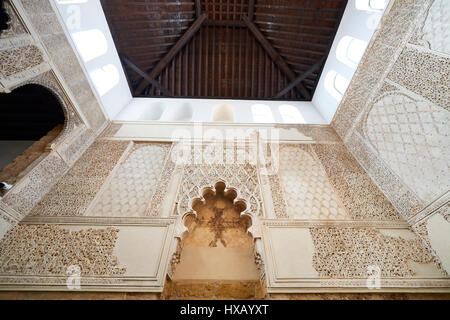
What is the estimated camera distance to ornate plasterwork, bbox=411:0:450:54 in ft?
6.19

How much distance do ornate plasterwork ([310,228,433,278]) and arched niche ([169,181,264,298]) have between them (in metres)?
0.69

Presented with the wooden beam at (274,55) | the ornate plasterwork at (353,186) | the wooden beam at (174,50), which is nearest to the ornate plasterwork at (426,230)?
the ornate plasterwork at (353,186)

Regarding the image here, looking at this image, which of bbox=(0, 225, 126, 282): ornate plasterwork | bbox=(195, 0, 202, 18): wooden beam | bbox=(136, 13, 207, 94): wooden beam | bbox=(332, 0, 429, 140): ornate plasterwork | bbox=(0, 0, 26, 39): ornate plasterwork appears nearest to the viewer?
bbox=(0, 225, 126, 282): ornate plasterwork

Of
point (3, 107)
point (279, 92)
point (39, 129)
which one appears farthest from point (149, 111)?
point (279, 92)

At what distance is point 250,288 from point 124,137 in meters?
3.07

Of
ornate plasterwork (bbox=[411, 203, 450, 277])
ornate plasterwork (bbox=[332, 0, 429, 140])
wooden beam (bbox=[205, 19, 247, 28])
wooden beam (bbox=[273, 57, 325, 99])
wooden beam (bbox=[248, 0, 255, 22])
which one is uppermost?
wooden beam (bbox=[205, 19, 247, 28])

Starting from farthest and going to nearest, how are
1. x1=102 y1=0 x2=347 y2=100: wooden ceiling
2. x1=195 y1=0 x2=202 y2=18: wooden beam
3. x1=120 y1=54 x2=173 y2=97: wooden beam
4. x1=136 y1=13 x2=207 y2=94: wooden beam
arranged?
x1=136 y1=13 x2=207 y2=94: wooden beam < x1=195 y1=0 x2=202 y2=18: wooden beam < x1=120 y1=54 x2=173 y2=97: wooden beam < x1=102 y1=0 x2=347 y2=100: wooden ceiling

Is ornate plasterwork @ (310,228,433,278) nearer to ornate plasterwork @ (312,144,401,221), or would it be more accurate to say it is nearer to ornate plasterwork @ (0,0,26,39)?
ornate plasterwork @ (312,144,401,221)

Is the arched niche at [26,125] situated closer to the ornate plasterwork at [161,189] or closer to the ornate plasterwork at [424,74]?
the ornate plasterwork at [161,189]

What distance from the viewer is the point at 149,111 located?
14.5 ft

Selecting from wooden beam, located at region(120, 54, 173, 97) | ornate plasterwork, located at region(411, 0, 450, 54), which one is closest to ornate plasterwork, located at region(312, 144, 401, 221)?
ornate plasterwork, located at region(411, 0, 450, 54)

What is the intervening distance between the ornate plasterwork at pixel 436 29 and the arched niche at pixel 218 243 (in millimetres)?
2656

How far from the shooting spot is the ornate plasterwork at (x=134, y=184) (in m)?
2.42

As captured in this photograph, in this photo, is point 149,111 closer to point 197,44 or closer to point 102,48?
point 102,48
